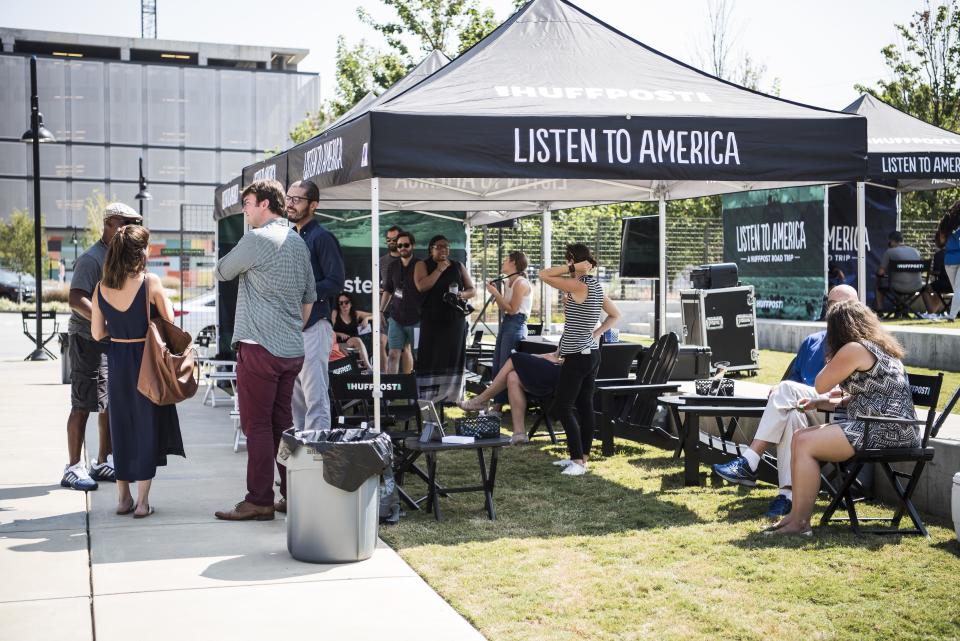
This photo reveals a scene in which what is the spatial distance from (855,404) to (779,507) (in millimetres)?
873

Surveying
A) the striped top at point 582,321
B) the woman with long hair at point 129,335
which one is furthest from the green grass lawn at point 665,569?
the woman with long hair at point 129,335

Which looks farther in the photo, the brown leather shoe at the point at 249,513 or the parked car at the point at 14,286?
the parked car at the point at 14,286

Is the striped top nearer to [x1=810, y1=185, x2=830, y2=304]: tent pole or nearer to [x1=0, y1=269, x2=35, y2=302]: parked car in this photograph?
[x1=810, y1=185, x2=830, y2=304]: tent pole

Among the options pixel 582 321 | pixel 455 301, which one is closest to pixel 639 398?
pixel 582 321

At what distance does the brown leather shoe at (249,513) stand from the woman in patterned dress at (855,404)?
3006 millimetres

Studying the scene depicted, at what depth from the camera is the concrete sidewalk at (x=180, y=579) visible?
441cm

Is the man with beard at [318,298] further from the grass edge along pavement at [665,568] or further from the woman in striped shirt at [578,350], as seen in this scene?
the woman in striped shirt at [578,350]

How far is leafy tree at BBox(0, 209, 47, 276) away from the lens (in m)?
45.5

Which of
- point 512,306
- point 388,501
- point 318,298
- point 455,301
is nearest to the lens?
point 388,501

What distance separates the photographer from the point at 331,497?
5383 mm

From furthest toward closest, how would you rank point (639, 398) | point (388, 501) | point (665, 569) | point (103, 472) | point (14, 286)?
1. point (14, 286)
2. point (639, 398)
3. point (103, 472)
4. point (388, 501)
5. point (665, 569)

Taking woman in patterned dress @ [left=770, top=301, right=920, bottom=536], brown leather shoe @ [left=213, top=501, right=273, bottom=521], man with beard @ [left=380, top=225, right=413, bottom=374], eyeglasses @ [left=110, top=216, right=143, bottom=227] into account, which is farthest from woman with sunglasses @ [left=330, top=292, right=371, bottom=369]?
woman in patterned dress @ [left=770, top=301, right=920, bottom=536]

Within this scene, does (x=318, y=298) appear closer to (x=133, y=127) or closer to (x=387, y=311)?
(x=387, y=311)

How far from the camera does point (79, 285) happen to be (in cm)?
701
